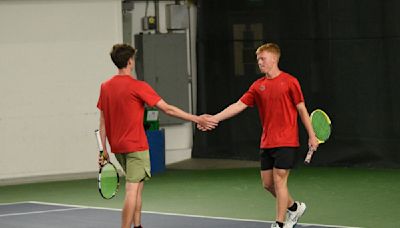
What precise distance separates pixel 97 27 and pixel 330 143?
155 inches

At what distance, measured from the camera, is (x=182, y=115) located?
8938 millimetres

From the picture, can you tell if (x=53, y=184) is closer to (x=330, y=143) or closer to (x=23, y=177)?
(x=23, y=177)

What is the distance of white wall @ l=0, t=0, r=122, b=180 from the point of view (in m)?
15.8

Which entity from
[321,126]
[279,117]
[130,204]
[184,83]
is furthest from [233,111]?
[184,83]

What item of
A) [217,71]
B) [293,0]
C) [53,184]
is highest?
[293,0]

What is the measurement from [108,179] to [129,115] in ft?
2.21

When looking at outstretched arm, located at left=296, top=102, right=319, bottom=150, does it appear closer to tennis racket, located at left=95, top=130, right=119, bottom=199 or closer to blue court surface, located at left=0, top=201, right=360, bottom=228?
blue court surface, located at left=0, top=201, right=360, bottom=228

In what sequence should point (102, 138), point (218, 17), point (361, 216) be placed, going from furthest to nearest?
1. point (218, 17)
2. point (361, 216)
3. point (102, 138)

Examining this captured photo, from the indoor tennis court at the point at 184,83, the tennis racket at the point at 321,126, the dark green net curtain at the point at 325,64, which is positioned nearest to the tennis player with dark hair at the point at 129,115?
the tennis racket at the point at 321,126

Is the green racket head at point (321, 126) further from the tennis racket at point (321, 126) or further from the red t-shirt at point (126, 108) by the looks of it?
the red t-shirt at point (126, 108)

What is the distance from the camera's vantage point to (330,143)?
16.5 metres

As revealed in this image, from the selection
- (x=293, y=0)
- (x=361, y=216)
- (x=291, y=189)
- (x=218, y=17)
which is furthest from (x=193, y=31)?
(x=361, y=216)

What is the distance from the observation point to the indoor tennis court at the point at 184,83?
15.7m

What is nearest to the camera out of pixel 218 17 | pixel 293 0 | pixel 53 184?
pixel 53 184
